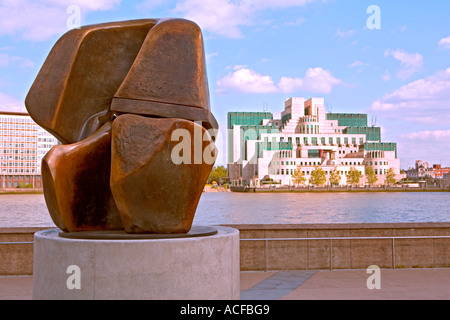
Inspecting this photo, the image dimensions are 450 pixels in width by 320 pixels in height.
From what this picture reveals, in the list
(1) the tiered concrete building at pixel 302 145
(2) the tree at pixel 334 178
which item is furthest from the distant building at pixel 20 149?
(2) the tree at pixel 334 178

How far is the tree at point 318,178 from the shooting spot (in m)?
108

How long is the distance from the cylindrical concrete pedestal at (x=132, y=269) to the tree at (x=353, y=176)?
10825 centimetres

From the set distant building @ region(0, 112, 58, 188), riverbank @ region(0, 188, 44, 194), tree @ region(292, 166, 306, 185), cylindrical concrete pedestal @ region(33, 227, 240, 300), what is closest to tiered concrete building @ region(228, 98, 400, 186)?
tree @ region(292, 166, 306, 185)

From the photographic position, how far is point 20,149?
389ft

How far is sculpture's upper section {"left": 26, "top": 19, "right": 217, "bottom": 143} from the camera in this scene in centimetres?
630

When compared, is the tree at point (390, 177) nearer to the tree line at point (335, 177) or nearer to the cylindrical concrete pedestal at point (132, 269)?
the tree line at point (335, 177)

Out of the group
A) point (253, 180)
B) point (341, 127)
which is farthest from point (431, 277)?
point (341, 127)

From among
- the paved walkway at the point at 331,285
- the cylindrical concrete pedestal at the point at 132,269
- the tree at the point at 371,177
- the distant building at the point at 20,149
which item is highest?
the distant building at the point at 20,149

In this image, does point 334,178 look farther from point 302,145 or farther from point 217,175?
point 217,175

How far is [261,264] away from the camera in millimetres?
9539

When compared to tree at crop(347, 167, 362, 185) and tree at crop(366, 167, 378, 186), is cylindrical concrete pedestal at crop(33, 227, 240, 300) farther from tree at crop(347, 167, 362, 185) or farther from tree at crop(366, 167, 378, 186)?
tree at crop(366, 167, 378, 186)

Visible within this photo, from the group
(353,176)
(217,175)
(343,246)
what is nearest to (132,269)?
(343,246)

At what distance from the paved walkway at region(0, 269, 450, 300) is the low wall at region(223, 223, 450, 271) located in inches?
11.9
